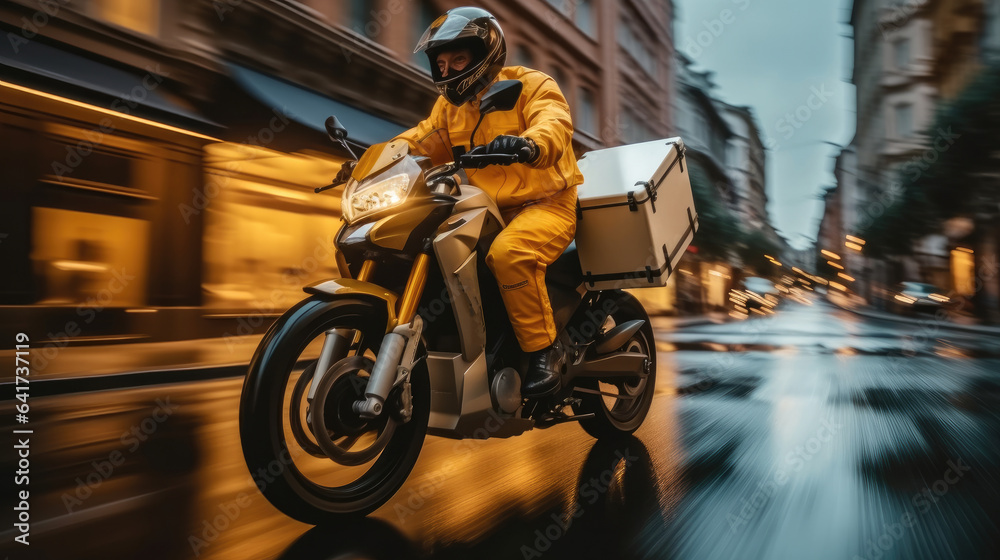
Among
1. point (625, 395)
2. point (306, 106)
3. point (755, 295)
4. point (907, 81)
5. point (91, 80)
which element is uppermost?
point (907, 81)

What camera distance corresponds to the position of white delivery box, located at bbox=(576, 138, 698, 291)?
11.5ft

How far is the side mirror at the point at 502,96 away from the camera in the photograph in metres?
2.53

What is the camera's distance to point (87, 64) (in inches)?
348

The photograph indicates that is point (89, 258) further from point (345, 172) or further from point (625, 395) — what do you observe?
point (625, 395)

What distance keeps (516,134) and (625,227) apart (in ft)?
2.52

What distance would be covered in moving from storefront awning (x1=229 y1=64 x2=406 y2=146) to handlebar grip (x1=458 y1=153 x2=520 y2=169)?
26.5ft

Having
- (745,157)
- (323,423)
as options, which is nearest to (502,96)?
(323,423)

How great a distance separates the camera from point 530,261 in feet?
9.44

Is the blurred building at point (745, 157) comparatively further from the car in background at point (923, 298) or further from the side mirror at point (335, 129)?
the side mirror at point (335, 129)

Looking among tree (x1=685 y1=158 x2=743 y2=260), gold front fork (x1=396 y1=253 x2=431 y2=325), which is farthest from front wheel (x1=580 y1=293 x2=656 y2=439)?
tree (x1=685 y1=158 x2=743 y2=260)

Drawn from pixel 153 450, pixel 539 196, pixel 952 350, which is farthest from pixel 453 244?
pixel 952 350

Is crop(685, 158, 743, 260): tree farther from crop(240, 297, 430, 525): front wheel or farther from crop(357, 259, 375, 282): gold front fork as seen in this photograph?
crop(240, 297, 430, 525): front wheel

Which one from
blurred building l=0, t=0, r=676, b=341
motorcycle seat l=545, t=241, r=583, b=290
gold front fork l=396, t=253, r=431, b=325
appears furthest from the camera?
blurred building l=0, t=0, r=676, b=341

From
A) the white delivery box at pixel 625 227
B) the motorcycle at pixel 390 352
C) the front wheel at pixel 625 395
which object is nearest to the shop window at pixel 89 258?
the motorcycle at pixel 390 352
